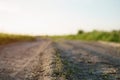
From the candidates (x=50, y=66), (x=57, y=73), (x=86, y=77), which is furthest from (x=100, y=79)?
(x=50, y=66)

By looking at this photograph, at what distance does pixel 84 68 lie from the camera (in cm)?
1146

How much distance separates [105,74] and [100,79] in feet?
3.29

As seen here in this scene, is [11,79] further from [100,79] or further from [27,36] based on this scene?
[27,36]

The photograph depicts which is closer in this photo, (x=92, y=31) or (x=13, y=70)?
(x=13, y=70)

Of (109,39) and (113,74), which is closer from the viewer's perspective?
(113,74)

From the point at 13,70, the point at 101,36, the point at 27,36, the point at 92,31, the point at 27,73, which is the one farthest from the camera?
the point at 92,31

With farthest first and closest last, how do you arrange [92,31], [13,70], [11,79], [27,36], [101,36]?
[92,31], [101,36], [27,36], [13,70], [11,79]

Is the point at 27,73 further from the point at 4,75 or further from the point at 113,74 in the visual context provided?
the point at 113,74

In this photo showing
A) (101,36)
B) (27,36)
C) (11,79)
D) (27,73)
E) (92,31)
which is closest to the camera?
(11,79)

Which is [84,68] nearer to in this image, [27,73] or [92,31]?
[27,73]

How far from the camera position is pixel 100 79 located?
30.7 feet

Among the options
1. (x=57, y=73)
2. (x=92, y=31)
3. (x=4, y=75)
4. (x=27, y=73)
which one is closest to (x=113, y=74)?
(x=57, y=73)

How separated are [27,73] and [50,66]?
3.53ft

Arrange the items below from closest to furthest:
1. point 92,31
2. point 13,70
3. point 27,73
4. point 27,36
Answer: point 27,73
point 13,70
point 27,36
point 92,31
